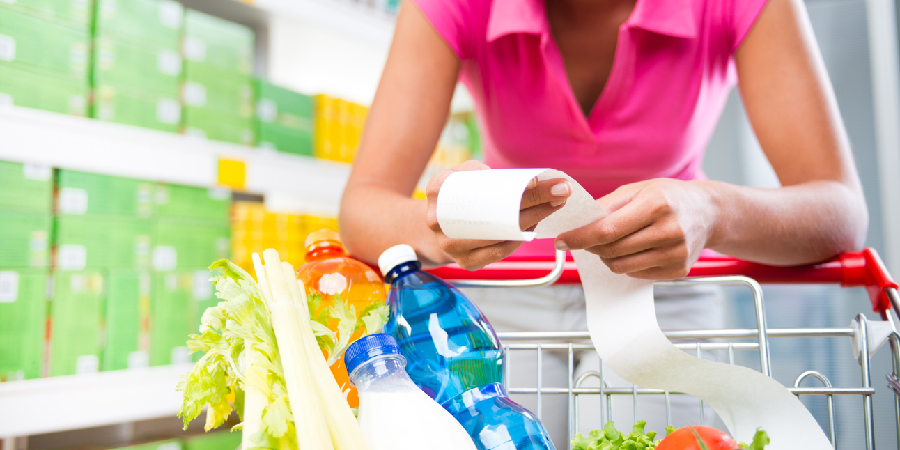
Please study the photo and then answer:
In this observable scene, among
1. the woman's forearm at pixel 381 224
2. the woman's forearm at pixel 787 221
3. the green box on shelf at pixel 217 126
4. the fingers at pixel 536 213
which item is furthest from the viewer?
the green box on shelf at pixel 217 126

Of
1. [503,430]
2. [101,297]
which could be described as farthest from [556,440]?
[101,297]

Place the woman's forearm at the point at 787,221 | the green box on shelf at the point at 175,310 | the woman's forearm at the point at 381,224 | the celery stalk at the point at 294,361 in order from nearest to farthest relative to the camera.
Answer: the celery stalk at the point at 294,361
the woman's forearm at the point at 787,221
the woman's forearm at the point at 381,224
the green box on shelf at the point at 175,310

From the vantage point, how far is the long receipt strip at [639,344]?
49 centimetres

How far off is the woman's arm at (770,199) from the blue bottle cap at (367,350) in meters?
0.18

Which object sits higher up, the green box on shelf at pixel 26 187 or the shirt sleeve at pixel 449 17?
the shirt sleeve at pixel 449 17

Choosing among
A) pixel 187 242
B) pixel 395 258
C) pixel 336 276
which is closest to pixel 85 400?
pixel 187 242

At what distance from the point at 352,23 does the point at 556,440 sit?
4.95 ft

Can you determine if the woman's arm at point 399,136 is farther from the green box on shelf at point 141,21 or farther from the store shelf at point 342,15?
the store shelf at point 342,15

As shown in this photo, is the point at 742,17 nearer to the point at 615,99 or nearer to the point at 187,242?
the point at 615,99

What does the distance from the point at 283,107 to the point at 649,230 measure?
1.42m

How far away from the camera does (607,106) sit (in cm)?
94

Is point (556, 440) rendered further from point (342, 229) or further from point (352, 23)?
point (352, 23)

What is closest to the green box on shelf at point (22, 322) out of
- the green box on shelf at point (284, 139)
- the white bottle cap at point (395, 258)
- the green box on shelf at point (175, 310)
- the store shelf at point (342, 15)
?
the green box on shelf at point (175, 310)

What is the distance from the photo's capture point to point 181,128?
1510 millimetres
